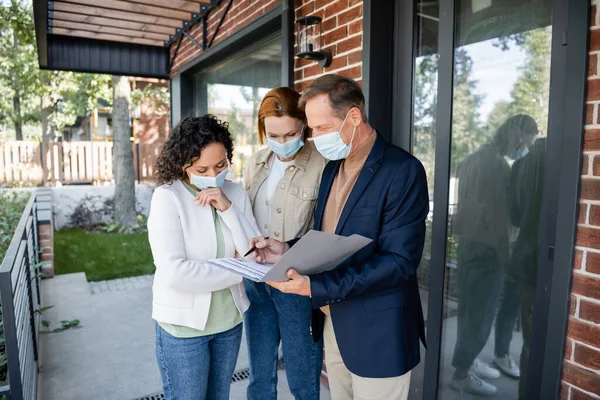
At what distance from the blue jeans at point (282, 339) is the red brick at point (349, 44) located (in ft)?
4.88

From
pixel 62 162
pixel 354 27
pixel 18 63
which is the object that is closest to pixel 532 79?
pixel 354 27

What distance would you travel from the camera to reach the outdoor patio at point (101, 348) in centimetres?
323

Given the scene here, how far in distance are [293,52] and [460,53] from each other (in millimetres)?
1373

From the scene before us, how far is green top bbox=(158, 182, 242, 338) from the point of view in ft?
5.83

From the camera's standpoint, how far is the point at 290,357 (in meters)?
2.16

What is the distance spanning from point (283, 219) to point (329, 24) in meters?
1.46

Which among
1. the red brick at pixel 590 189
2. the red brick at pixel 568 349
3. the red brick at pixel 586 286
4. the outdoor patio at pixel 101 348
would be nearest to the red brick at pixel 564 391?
the red brick at pixel 568 349

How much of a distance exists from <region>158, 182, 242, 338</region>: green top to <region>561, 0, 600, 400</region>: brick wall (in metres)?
1.30

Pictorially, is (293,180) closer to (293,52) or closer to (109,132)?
(293,52)

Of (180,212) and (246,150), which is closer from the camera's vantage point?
(180,212)

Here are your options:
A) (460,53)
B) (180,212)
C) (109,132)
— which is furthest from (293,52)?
(109,132)

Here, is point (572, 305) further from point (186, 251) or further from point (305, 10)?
point (305, 10)

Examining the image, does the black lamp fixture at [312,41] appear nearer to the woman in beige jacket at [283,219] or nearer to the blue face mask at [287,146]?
the woman in beige jacket at [283,219]

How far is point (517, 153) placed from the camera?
2.01m
